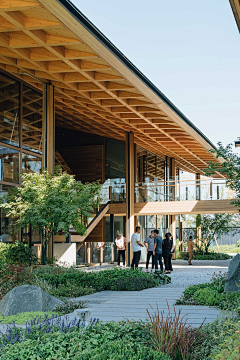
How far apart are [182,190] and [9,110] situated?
35.3 feet

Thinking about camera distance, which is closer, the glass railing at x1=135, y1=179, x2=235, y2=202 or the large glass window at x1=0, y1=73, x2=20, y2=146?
the large glass window at x1=0, y1=73, x2=20, y2=146

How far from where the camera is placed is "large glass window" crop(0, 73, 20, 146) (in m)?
14.6

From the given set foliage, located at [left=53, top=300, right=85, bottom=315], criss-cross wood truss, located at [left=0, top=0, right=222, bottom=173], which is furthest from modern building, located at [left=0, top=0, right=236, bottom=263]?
foliage, located at [left=53, top=300, right=85, bottom=315]

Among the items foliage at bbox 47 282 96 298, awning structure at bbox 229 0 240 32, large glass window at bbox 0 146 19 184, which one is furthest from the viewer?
large glass window at bbox 0 146 19 184

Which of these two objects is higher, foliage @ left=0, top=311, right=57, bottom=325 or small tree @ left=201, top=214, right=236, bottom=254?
small tree @ left=201, top=214, right=236, bottom=254

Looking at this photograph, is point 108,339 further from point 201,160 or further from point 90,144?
point 201,160

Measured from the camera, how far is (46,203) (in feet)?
45.1

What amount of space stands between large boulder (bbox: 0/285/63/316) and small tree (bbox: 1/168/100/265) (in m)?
6.04

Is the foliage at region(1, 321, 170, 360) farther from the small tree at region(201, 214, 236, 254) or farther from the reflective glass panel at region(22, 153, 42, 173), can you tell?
the small tree at region(201, 214, 236, 254)

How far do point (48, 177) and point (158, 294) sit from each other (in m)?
6.77

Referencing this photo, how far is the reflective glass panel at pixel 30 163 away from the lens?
15609mm

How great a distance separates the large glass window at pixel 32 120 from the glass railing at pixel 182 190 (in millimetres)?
7934

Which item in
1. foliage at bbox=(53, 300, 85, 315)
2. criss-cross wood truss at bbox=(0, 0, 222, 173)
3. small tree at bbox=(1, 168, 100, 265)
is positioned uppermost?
criss-cross wood truss at bbox=(0, 0, 222, 173)

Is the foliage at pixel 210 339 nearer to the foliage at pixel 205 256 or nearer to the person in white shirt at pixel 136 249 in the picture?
the person in white shirt at pixel 136 249
